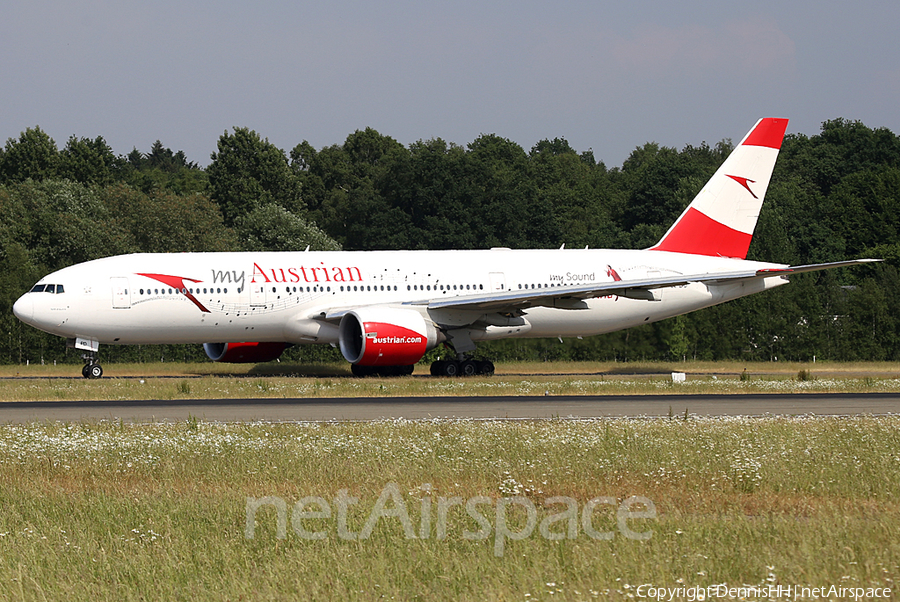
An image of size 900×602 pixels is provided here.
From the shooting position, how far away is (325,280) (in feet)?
112

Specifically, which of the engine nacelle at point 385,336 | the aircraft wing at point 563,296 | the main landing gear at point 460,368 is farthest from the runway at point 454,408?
the main landing gear at point 460,368

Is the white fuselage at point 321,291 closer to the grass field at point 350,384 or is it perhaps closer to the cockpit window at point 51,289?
the cockpit window at point 51,289

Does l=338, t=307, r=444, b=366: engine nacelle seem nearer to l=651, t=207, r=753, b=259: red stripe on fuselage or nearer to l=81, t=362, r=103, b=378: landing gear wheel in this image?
l=81, t=362, r=103, b=378: landing gear wheel

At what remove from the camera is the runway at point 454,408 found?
69.8 feet

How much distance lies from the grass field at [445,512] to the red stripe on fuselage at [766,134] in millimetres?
23627

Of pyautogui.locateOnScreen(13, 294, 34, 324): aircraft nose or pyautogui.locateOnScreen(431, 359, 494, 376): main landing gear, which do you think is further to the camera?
pyautogui.locateOnScreen(431, 359, 494, 376): main landing gear

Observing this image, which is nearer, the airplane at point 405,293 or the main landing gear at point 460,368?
the airplane at point 405,293

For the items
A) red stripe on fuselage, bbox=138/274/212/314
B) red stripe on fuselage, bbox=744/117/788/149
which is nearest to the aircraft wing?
red stripe on fuselage, bbox=744/117/788/149

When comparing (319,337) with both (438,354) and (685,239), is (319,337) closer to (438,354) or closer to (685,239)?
(438,354)

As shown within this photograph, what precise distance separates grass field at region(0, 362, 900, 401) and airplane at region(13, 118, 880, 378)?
142cm

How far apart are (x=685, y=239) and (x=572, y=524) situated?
97.5 ft

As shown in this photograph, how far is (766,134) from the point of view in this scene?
39438mm

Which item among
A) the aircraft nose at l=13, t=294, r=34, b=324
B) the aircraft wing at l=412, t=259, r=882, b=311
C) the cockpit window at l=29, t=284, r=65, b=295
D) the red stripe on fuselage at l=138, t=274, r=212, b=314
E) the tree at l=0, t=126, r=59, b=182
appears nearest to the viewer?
the aircraft nose at l=13, t=294, r=34, b=324

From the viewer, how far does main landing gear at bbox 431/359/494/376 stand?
3488 cm
